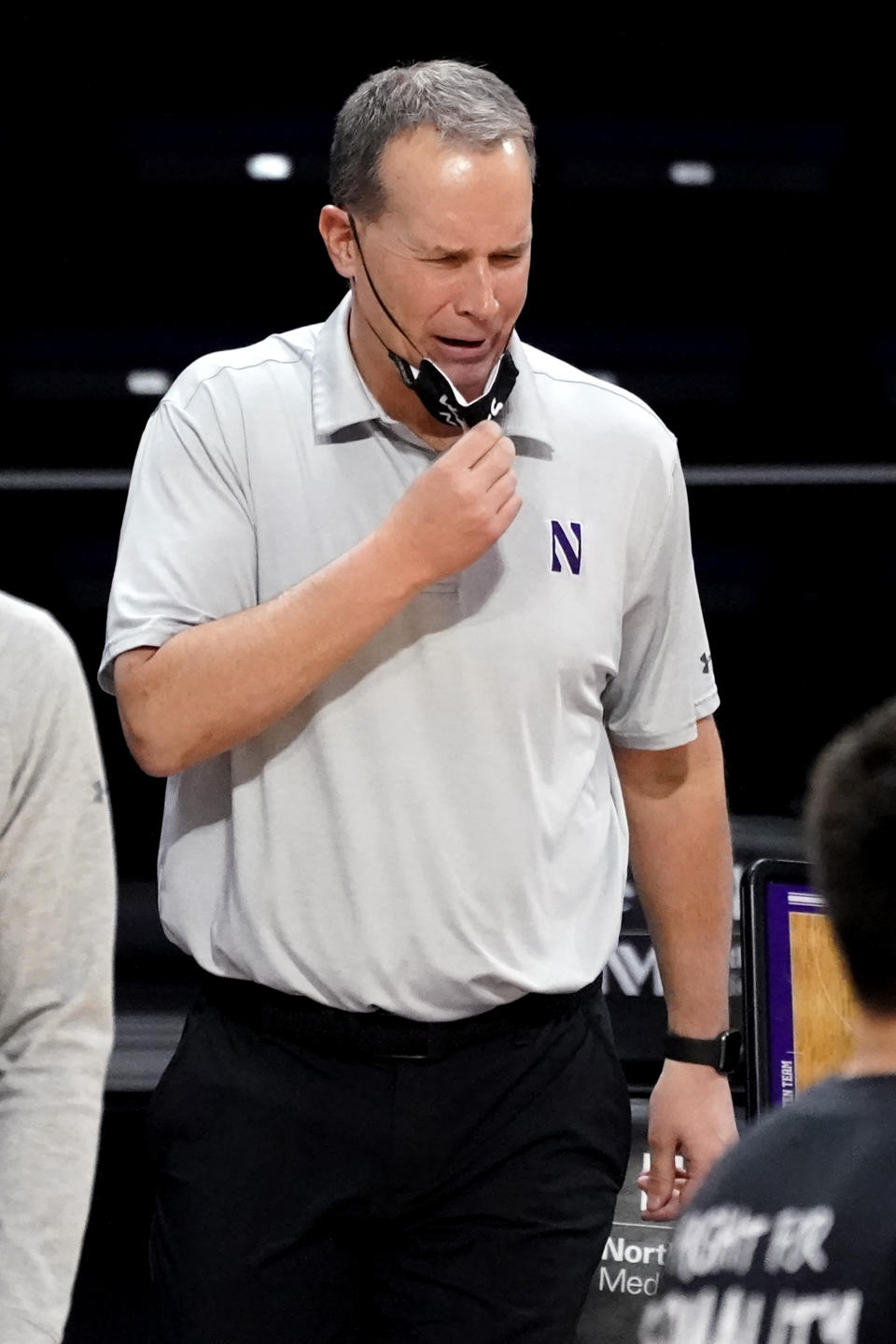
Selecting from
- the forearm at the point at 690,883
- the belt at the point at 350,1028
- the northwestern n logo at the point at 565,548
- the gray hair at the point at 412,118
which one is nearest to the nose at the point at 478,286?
the gray hair at the point at 412,118

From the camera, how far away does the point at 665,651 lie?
2023 mm

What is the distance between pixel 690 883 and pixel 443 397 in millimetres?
537

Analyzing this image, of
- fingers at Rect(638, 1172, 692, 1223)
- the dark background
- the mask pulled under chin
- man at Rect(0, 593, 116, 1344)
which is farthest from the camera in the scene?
the dark background

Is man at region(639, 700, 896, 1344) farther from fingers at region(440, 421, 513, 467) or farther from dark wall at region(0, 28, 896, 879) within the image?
dark wall at region(0, 28, 896, 879)

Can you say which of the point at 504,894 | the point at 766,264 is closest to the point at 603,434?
the point at 504,894

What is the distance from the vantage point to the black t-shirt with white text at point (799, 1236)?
1.04 meters

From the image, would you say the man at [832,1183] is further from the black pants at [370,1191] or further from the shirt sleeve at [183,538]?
the shirt sleeve at [183,538]

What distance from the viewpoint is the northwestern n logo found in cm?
190

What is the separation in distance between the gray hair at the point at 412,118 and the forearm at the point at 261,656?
1.15 feet

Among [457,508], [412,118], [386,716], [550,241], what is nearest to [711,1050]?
[386,716]

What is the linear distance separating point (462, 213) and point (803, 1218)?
103 cm

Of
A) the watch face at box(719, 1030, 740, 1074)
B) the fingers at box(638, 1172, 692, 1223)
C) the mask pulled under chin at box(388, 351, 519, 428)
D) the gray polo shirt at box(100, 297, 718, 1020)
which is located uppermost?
the mask pulled under chin at box(388, 351, 519, 428)

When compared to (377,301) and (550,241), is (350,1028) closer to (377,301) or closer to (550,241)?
(377,301)

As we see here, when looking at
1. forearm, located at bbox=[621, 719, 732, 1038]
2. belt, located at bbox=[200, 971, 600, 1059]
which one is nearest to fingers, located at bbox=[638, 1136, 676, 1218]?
forearm, located at bbox=[621, 719, 732, 1038]
